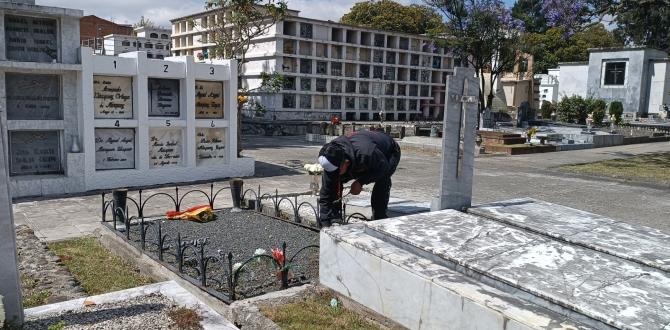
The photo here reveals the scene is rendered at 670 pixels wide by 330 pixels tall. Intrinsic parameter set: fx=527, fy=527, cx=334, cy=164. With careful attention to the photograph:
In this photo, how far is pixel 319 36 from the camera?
3684 centimetres

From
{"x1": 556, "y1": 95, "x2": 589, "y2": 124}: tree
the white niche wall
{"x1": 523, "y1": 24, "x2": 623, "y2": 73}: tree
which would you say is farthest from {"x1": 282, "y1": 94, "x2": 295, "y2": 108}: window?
{"x1": 523, "y1": 24, "x2": 623, "y2": 73}: tree

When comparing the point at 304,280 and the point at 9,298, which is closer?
the point at 9,298

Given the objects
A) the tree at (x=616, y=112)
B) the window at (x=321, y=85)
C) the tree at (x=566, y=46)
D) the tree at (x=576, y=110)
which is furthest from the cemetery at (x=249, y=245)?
the tree at (x=566, y=46)

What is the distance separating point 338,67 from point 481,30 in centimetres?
1192

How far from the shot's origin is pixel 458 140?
547 cm

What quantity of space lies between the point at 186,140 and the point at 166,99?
3.22ft

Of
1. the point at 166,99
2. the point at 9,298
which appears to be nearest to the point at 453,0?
the point at 166,99

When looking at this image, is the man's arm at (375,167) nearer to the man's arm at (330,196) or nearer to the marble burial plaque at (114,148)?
the man's arm at (330,196)

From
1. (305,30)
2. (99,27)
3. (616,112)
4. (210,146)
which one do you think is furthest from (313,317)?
(99,27)

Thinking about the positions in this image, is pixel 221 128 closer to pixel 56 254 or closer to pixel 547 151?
pixel 56 254

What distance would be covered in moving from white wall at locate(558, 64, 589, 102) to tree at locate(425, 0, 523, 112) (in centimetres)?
1412

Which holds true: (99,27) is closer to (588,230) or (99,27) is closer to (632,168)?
(632,168)

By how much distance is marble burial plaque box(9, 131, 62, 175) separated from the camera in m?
10.0

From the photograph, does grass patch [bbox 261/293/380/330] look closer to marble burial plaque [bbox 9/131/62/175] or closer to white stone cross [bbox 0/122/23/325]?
white stone cross [bbox 0/122/23/325]
